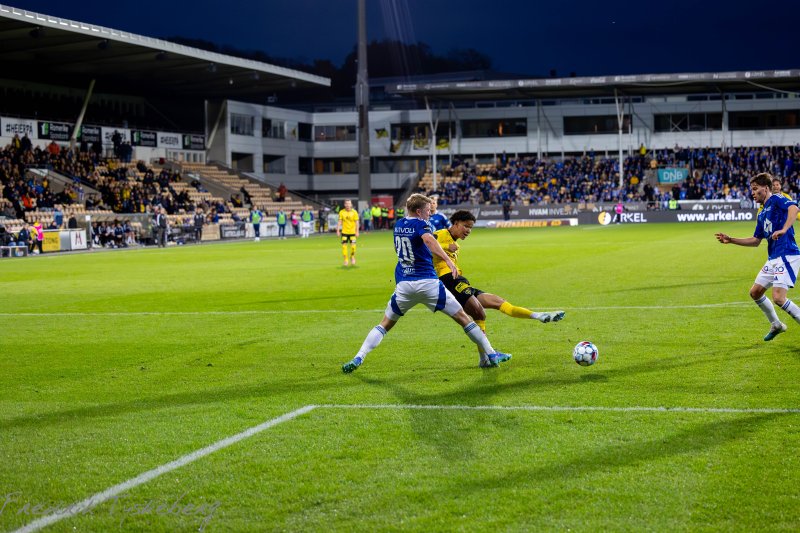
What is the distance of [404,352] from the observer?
1121 centimetres

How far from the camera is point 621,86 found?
69.9m

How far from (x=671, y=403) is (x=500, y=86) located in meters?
65.0

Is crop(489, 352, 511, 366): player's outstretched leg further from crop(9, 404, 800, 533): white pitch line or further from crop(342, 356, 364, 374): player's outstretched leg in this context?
crop(9, 404, 800, 533): white pitch line

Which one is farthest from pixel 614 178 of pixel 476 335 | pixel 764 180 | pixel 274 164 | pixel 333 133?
pixel 476 335

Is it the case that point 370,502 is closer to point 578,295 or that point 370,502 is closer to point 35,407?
point 35,407

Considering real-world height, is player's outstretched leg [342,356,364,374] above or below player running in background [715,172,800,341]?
below

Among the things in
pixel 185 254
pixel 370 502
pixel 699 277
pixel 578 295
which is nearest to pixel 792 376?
pixel 370 502

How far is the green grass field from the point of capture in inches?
206

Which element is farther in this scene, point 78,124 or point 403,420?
point 78,124

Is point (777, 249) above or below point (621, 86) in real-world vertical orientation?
below

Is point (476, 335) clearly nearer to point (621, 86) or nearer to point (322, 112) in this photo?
point (621, 86)

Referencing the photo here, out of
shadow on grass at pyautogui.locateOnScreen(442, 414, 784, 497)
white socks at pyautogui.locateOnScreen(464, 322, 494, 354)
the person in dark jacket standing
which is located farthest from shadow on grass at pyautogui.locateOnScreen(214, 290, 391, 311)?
the person in dark jacket standing

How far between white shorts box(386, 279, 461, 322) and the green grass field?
30.9 inches

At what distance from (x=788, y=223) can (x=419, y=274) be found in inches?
186
